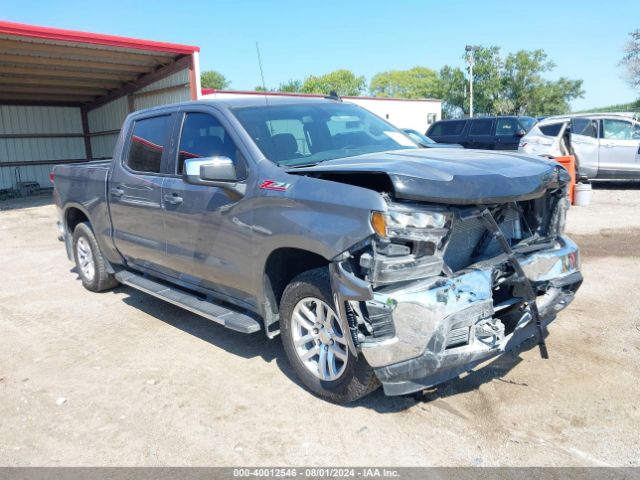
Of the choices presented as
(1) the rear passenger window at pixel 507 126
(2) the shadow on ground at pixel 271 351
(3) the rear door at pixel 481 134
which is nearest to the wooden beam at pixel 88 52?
(3) the rear door at pixel 481 134

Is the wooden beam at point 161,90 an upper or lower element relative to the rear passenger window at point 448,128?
upper

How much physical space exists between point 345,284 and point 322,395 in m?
0.95

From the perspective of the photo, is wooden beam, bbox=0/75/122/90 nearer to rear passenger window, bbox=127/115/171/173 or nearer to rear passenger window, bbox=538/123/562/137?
rear passenger window, bbox=538/123/562/137

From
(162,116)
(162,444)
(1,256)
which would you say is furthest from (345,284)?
(1,256)

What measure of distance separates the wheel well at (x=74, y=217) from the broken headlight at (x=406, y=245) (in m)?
4.87

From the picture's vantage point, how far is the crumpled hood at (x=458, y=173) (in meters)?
3.17

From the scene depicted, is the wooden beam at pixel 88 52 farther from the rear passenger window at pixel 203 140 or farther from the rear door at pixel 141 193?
the rear passenger window at pixel 203 140

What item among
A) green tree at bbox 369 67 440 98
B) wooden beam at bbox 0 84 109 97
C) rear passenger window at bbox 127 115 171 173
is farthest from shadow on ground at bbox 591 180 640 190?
green tree at bbox 369 67 440 98

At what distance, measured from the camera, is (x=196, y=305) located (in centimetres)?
460

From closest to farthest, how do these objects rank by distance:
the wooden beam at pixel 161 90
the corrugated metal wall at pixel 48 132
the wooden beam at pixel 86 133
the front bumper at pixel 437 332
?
the front bumper at pixel 437 332 → the wooden beam at pixel 161 90 → the corrugated metal wall at pixel 48 132 → the wooden beam at pixel 86 133

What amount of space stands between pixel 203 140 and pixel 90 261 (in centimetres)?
295

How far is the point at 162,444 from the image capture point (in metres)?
3.36

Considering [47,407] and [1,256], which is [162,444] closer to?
[47,407]

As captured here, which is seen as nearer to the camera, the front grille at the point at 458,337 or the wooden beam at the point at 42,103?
the front grille at the point at 458,337
